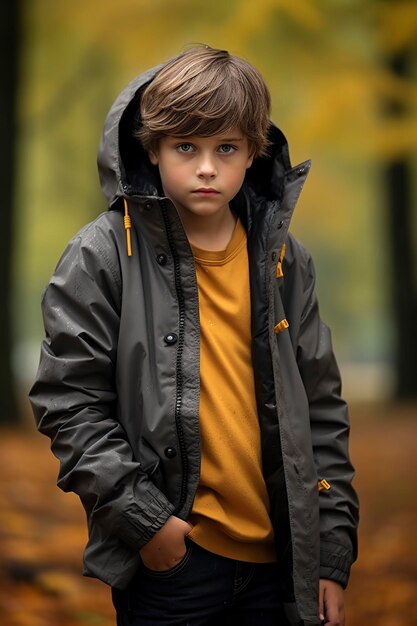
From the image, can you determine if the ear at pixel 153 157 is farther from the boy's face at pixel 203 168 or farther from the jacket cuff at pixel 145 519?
the jacket cuff at pixel 145 519

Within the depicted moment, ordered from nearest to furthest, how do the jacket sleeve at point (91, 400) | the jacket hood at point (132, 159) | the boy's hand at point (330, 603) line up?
1. the jacket sleeve at point (91, 400)
2. the jacket hood at point (132, 159)
3. the boy's hand at point (330, 603)

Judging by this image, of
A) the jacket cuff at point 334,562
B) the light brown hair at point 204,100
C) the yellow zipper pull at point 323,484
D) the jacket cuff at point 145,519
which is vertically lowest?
the jacket cuff at point 334,562

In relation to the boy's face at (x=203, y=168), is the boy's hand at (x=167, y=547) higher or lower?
lower

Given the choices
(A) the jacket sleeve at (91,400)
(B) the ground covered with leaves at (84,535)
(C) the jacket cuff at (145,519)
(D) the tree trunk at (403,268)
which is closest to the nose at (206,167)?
(A) the jacket sleeve at (91,400)

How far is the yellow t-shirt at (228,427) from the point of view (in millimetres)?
2189

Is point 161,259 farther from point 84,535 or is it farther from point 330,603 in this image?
point 84,535

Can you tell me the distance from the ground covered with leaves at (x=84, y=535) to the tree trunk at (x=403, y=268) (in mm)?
200

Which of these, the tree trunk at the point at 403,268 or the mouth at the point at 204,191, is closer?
the mouth at the point at 204,191

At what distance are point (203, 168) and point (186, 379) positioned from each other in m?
0.44

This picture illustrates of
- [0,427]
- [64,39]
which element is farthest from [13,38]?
[0,427]

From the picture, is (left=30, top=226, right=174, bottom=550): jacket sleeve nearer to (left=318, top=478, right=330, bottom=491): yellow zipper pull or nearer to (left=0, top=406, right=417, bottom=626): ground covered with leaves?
(left=318, top=478, right=330, bottom=491): yellow zipper pull

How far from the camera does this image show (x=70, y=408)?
2.10 m

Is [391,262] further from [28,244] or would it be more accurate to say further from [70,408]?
[70,408]

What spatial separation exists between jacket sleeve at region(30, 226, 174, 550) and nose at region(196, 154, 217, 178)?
259 millimetres
